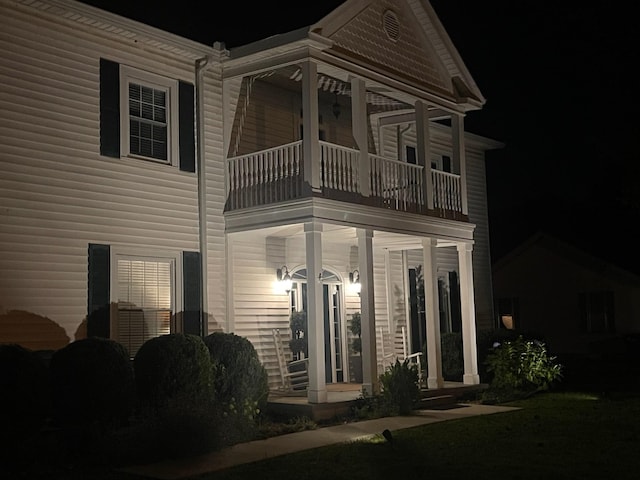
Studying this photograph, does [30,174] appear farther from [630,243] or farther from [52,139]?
[630,243]

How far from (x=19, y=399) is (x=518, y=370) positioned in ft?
34.6

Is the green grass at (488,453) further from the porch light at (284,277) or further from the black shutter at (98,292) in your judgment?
the porch light at (284,277)

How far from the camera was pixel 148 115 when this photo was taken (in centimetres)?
1420

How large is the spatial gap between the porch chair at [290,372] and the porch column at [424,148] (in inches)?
163

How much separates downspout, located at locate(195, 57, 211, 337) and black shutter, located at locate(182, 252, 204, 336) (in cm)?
7

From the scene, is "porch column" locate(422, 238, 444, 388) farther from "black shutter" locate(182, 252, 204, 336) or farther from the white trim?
the white trim

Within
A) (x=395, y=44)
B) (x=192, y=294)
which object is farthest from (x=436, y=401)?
(x=395, y=44)

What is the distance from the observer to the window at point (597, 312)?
33.0 meters

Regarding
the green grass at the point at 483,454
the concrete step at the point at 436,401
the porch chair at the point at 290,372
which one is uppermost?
the porch chair at the point at 290,372

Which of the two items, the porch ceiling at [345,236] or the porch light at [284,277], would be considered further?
the porch light at [284,277]

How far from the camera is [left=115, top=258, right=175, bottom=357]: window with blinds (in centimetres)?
1344

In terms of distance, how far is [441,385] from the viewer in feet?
53.5

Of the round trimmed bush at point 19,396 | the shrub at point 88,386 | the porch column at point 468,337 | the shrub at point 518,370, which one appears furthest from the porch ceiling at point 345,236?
the round trimmed bush at point 19,396

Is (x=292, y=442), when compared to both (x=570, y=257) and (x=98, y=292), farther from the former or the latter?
(x=570, y=257)
